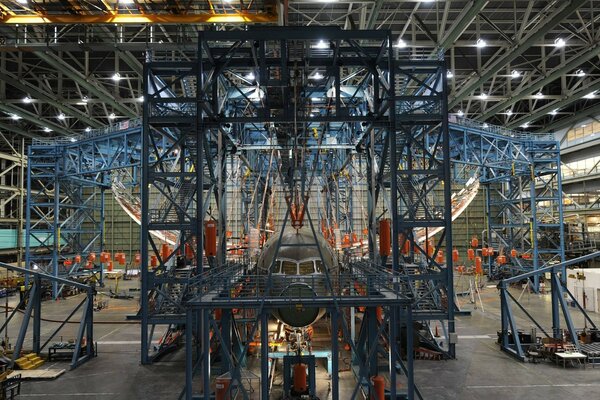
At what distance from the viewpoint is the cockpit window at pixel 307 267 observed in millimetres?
A: 19484

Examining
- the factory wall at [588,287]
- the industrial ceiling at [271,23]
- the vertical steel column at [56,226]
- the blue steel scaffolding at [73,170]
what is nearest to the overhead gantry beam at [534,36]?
the industrial ceiling at [271,23]

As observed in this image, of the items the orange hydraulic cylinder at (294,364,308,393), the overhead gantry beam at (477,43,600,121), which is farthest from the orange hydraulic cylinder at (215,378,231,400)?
the overhead gantry beam at (477,43,600,121)

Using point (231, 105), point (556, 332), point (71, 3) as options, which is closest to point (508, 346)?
point (556, 332)

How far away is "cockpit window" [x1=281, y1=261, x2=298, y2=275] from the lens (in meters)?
19.5

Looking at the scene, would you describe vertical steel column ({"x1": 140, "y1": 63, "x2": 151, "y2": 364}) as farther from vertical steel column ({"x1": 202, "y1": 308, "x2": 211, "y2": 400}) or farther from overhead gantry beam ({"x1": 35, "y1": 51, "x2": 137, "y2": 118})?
overhead gantry beam ({"x1": 35, "y1": 51, "x2": 137, "y2": 118})

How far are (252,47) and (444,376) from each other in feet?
61.5

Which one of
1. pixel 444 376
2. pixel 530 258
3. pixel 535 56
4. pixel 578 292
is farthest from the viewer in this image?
pixel 530 258

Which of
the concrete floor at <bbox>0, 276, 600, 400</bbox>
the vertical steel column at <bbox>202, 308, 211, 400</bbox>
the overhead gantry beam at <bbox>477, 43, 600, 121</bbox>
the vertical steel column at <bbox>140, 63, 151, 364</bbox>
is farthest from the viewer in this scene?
the overhead gantry beam at <bbox>477, 43, 600, 121</bbox>

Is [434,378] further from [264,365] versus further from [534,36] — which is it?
[534,36]

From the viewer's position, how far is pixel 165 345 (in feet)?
76.1

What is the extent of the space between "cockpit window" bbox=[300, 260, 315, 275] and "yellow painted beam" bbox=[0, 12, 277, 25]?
13751 mm

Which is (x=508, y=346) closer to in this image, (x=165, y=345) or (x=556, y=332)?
(x=556, y=332)

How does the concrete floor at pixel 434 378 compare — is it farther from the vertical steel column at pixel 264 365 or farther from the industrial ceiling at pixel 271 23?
the industrial ceiling at pixel 271 23

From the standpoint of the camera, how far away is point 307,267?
19.6 metres
